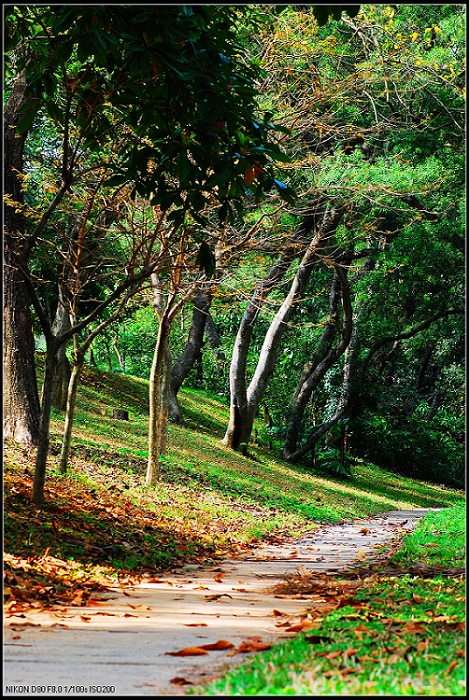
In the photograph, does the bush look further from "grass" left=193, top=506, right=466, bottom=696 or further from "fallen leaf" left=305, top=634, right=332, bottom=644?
"fallen leaf" left=305, top=634, right=332, bottom=644

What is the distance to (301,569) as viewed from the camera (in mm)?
8195

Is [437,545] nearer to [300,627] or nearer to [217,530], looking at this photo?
[217,530]

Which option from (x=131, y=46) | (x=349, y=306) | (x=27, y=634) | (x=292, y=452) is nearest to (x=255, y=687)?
(x=27, y=634)

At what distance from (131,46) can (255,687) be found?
4.39 meters

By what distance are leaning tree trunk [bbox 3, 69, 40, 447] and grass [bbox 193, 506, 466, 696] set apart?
699cm

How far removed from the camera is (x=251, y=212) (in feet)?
46.6

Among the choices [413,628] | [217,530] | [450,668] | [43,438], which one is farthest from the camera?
[217,530]

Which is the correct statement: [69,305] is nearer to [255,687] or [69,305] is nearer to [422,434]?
[255,687]

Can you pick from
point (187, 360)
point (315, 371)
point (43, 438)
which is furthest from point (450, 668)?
point (315, 371)

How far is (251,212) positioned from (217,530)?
18.4ft

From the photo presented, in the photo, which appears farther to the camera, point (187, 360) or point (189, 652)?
point (187, 360)

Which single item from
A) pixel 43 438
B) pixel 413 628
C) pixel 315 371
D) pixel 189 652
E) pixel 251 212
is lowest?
pixel 189 652

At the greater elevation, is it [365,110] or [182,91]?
[365,110]

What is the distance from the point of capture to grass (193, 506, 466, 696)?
3.56 meters
